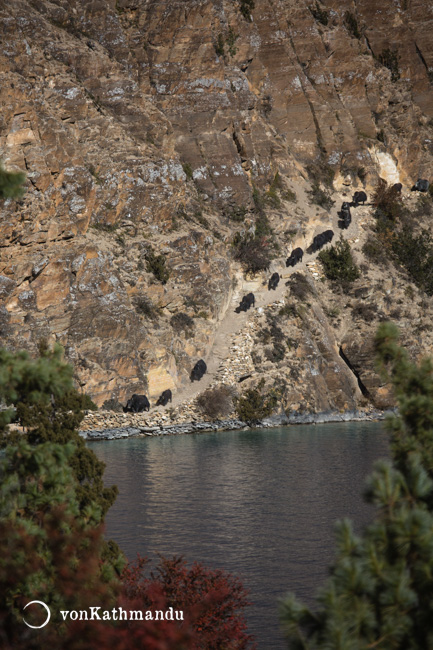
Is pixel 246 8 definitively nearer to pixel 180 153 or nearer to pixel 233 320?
pixel 180 153

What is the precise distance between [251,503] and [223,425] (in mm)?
22641

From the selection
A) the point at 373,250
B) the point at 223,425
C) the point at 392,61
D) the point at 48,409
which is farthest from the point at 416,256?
the point at 48,409

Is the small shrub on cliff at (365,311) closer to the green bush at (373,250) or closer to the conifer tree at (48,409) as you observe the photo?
the green bush at (373,250)

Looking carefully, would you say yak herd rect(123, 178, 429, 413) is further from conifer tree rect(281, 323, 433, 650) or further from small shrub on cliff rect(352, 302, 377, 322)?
conifer tree rect(281, 323, 433, 650)

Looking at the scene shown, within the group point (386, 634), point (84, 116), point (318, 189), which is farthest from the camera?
point (318, 189)

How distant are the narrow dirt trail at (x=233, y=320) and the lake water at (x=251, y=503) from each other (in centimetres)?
712

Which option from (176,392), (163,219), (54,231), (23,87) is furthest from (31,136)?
(176,392)

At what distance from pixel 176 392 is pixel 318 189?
104 feet

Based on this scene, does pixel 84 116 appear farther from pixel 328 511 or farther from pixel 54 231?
pixel 328 511

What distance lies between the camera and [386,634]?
635cm

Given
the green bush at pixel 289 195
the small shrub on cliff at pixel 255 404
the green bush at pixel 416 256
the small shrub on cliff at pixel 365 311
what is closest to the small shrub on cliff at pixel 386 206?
the green bush at pixel 416 256

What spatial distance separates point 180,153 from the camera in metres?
68.4

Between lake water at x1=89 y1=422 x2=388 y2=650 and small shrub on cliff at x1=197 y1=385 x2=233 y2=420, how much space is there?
522cm

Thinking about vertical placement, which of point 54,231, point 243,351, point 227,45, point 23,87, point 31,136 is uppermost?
point 227,45
